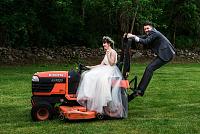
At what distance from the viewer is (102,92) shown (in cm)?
1010

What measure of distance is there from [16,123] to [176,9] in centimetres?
3205

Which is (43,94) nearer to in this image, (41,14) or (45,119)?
(45,119)

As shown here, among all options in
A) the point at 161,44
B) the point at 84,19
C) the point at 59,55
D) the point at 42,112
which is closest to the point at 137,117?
the point at 161,44

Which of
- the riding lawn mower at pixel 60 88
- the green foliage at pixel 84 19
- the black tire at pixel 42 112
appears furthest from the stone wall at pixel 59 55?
the black tire at pixel 42 112

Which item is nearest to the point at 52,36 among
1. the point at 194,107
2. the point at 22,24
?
the point at 22,24

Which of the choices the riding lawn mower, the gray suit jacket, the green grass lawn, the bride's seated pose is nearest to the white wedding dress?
the bride's seated pose

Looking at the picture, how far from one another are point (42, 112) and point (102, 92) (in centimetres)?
130

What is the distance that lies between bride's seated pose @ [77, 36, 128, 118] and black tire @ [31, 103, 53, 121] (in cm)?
64

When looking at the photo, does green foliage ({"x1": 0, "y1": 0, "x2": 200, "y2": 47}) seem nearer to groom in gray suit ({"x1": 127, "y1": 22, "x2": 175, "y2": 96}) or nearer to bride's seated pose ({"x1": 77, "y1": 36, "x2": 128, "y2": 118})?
groom in gray suit ({"x1": 127, "y1": 22, "x2": 175, "y2": 96})

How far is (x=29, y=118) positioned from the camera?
1053 cm

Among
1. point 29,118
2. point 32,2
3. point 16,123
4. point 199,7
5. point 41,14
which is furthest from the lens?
point 199,7

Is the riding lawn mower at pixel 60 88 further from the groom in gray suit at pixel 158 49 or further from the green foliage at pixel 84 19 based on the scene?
the green foliage at pixel 84 19

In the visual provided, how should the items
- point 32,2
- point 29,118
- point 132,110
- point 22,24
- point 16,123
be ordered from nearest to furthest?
point 16,123 → point 29,118 → point 132,110 → point 22,24 → point 32,2

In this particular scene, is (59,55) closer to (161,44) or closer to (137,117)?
(161,44)
